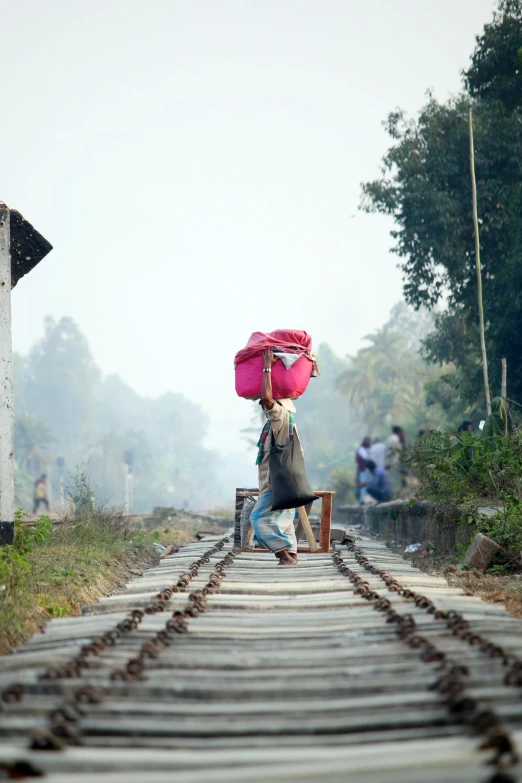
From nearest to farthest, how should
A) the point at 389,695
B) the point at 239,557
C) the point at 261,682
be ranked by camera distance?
1. the point at 389,695
2. the point at 261,682
3. the point at 239,557

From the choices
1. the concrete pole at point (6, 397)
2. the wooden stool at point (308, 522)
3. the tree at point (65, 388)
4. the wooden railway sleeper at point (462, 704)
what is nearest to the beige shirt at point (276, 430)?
the wooden stool at point (308, 522)

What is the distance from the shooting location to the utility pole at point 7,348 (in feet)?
24.0

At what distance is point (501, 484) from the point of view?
983cm

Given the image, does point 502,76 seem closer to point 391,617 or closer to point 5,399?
point 5,399

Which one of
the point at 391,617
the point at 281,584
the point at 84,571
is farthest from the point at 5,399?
the point at 391,617

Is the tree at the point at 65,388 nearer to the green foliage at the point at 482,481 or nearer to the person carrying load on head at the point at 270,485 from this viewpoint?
the green foliage at the point at 482,481

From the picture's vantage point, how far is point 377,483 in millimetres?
20297

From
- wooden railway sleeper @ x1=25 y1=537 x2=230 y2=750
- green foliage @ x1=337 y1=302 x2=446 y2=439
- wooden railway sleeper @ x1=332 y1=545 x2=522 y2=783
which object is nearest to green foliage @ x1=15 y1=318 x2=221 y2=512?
green foliage @ x1=337 y1=302 x2=446 y2=439

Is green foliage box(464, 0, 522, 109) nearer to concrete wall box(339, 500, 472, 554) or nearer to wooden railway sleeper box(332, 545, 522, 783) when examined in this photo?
concrete wall box(339, 500, 472, 554)

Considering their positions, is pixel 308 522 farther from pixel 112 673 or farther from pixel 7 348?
pixel 112 673

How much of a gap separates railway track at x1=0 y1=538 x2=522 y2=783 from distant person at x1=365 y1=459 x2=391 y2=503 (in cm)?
1488

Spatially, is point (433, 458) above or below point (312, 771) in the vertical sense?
above

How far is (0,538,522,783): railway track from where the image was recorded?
8.26 ft

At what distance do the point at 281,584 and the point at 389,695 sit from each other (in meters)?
3.31
